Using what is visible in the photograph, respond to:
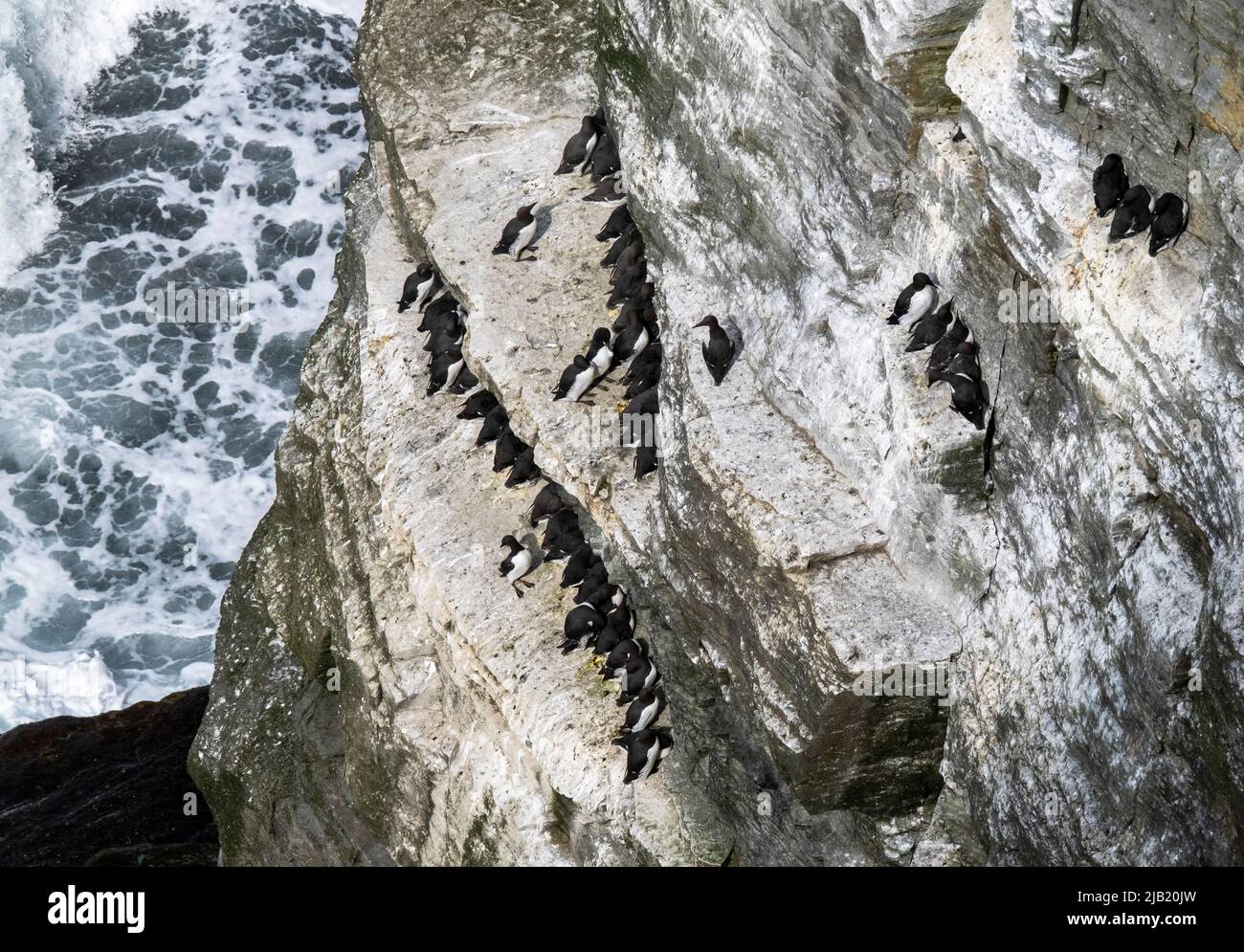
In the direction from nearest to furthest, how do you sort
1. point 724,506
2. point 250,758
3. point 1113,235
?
1. point 1113,235
2. point 724,506
3. point 250,758

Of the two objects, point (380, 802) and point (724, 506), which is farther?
point (380, 802)

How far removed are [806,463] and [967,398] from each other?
174cm

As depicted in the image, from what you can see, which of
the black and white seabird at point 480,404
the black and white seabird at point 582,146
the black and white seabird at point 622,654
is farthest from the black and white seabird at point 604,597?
the black and white seabird at point 582,146

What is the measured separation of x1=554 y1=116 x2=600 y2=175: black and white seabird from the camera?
14391 millimetres

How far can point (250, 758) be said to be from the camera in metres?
16.6

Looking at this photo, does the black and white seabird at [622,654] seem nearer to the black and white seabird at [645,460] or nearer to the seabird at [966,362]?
the black and white seabird at [645,460]

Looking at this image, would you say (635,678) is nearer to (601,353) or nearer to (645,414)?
(645,414)

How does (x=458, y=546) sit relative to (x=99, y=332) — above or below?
above

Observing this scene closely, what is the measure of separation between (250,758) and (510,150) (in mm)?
7393

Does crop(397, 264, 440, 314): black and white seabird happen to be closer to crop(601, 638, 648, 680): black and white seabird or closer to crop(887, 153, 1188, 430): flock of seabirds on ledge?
crop(601, 638, 648, 680): black and white seabird
